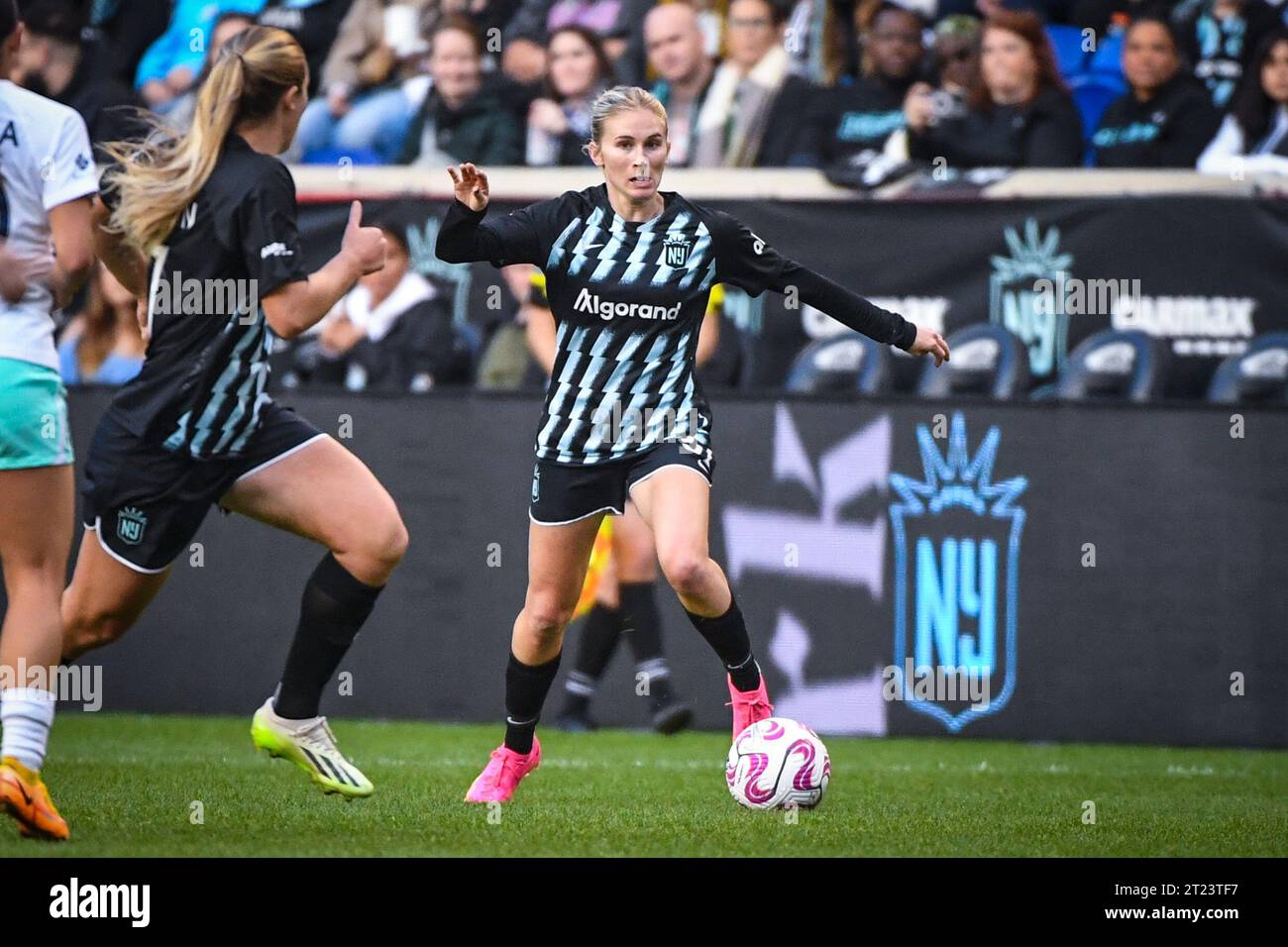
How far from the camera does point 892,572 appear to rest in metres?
9.58

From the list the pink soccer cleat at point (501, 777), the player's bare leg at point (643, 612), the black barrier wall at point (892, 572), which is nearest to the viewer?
the pink soccer cleat at point (501, 777)

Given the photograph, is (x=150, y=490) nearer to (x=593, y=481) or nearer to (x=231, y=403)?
(x=231, y=403)

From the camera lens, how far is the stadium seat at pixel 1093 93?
11.6 metres

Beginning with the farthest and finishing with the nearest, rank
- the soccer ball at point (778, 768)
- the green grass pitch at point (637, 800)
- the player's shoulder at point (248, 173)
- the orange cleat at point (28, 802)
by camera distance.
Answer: the soccer ball at point (778, 768)
the player's shoulder at point (248, 173)
the green grass pitch at point (637, 800)
the orange cleat at point (28, 802)

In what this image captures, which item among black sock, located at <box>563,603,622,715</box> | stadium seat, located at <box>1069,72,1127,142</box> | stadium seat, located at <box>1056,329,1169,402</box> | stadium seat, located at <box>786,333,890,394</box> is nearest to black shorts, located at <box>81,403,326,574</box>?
black sock, located at <box>563,603,622,715</box>

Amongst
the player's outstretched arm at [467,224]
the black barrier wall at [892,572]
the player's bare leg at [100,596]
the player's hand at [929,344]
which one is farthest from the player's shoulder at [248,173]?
the black barrier wall at [892,572]

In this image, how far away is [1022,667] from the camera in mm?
9430

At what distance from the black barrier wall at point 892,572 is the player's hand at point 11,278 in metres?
4.82

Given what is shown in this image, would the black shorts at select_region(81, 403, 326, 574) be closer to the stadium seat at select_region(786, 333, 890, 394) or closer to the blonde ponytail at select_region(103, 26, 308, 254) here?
the blonde ponytail at select_region(103, 26, 308, 254)

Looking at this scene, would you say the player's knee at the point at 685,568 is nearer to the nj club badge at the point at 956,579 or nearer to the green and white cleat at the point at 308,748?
the green and white cleat at the point at 308,748
